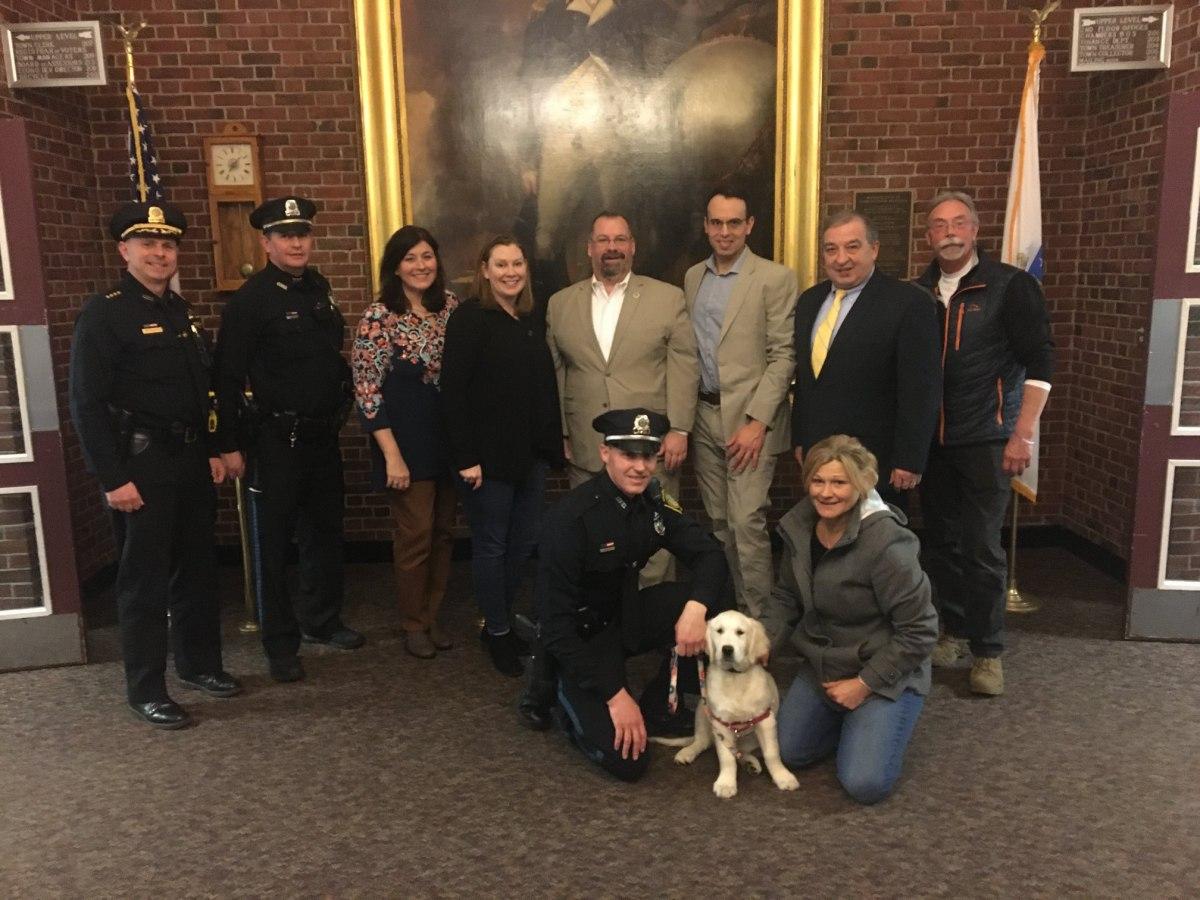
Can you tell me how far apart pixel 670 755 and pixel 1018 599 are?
216 centimetres

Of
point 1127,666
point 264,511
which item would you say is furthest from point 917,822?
point 264,511

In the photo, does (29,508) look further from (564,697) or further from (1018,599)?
(1018,599)

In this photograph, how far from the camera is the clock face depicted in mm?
4656

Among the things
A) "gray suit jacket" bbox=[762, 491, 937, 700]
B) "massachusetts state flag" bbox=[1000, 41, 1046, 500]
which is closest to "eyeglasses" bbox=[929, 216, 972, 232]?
"gray suit jacket" bbox=[762, 491, 937, 700]

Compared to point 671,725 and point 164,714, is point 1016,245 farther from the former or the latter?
point 164,714

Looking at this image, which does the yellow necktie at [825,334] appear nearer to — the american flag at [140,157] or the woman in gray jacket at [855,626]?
the woman in gray jacket at [855,626]

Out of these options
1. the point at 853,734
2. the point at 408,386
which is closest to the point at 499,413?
the point at 408,386

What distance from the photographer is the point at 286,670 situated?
11.8 feet

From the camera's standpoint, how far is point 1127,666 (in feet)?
11.8

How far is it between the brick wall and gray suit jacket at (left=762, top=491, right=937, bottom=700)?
2.37m

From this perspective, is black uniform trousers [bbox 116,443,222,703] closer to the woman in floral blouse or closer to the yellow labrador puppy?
the woman in floral blouse

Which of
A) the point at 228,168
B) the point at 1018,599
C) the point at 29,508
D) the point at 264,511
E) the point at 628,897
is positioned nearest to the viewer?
the point at 628,897

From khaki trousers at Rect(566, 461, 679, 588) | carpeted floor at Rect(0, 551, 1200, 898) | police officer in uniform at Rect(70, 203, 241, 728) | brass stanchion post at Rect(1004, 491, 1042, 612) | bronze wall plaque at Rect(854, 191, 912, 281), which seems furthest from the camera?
bronze wall plaque at Rect(854, 191, 912, 281)

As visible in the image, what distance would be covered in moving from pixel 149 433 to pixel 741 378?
208cm
